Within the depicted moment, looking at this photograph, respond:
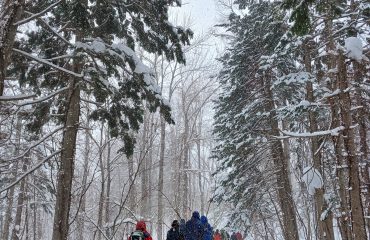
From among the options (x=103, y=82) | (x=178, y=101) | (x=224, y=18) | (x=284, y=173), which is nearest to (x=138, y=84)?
(x=103, y=82)

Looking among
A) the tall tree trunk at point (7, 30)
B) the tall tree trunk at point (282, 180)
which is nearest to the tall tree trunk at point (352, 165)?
the tall tree trunk at point (282, 180)

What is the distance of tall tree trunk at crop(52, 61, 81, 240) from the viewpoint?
616 centimetres

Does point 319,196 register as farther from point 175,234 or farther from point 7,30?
point 7,30

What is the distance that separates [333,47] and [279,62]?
465cm

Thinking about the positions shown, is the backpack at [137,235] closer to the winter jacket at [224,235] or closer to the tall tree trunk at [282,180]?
the tall tree trunk at [282,180]

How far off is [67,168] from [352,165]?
5269mm

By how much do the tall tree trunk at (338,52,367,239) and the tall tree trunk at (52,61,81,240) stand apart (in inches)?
197

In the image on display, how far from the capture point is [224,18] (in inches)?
693

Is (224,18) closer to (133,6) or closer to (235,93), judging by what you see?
(235,93)

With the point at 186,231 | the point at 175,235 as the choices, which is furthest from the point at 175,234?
the point at 186,231

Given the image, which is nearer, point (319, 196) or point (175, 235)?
point (175, 235)

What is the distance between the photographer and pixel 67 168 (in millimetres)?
6473

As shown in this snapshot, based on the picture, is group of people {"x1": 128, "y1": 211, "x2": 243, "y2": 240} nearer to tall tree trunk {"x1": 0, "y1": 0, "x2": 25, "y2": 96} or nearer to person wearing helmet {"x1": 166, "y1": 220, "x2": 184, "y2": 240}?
person wearing helmet {"x1": 166, "y1": 220, "x2": 184, "y2": 240}

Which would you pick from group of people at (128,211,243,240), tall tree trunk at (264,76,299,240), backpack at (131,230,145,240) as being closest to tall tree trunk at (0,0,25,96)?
backpack at (131,230,145,240)
